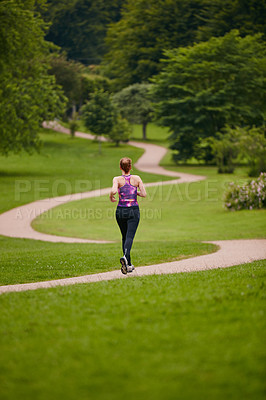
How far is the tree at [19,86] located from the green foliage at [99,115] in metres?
12.5

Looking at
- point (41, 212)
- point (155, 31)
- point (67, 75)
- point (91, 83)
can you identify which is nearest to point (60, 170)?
point (41, 212)

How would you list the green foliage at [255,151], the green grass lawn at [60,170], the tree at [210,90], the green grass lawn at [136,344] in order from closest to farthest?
the green grass lawn at [136,344], the green foliage at [255,151], the green grass lawn at [60,170], the tree at [210,90]

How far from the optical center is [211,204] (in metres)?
24.2

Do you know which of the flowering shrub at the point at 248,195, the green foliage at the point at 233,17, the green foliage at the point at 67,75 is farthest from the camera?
the green foliage at the point at 233,17

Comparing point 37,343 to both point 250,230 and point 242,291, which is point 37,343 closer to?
point 242,291

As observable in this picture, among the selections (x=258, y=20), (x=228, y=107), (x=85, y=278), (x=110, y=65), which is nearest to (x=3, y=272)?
(x=85, y=278)

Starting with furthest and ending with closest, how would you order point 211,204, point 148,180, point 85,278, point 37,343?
point 148,180, point 211,204, point 85,278, point 37,343

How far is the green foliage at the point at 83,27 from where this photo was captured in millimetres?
86250

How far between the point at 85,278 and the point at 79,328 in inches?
155

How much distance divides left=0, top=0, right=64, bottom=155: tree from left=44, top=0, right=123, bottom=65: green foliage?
52860 mm

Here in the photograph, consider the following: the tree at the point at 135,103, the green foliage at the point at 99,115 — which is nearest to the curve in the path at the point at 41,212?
the green foliage at the point at 99,115

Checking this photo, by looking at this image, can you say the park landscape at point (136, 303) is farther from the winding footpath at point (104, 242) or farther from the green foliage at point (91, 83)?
the green foliage at point (91, 83)

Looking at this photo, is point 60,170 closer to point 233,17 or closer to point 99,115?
point 99,115

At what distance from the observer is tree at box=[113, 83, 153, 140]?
58844mm
